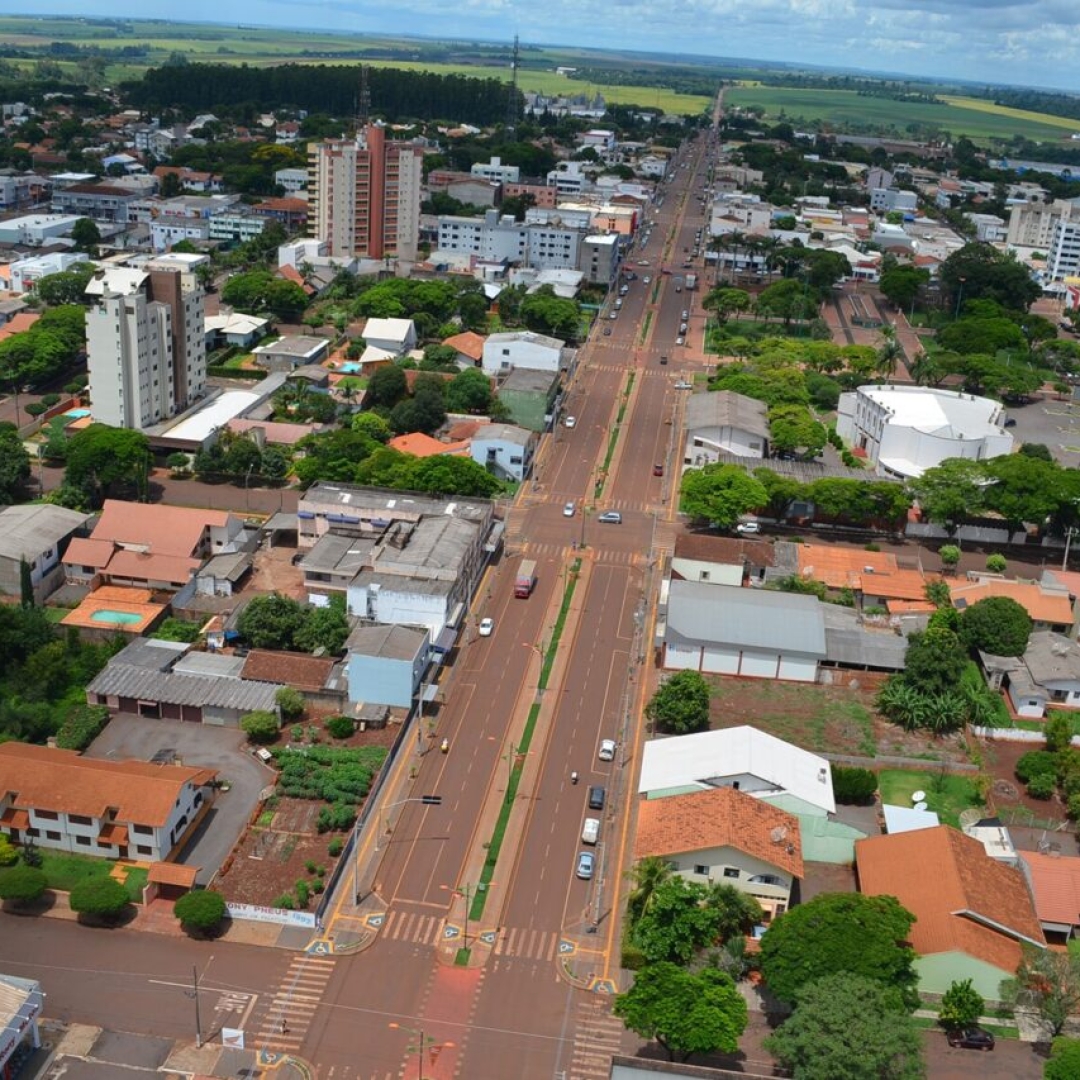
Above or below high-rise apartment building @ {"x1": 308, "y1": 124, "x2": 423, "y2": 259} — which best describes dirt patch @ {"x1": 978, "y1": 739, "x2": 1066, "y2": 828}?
below

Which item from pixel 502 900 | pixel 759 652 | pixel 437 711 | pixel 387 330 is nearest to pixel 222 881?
pixel 502 900

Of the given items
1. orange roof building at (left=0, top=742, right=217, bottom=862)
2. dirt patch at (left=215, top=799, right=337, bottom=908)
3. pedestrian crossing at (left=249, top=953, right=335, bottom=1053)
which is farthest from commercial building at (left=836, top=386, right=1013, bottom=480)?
pedestrian crossing at (left=249, top=953, right=335, bottom=1053)

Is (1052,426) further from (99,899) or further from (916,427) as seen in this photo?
(99,899)

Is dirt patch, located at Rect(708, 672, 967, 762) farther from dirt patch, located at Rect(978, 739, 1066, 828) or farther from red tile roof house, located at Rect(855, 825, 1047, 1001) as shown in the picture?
red tile roof house, located at Rect(855, 825, 1047, 1001)

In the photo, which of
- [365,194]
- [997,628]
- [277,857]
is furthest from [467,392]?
[365,194]

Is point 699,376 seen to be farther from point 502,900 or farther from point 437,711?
point 502,900
